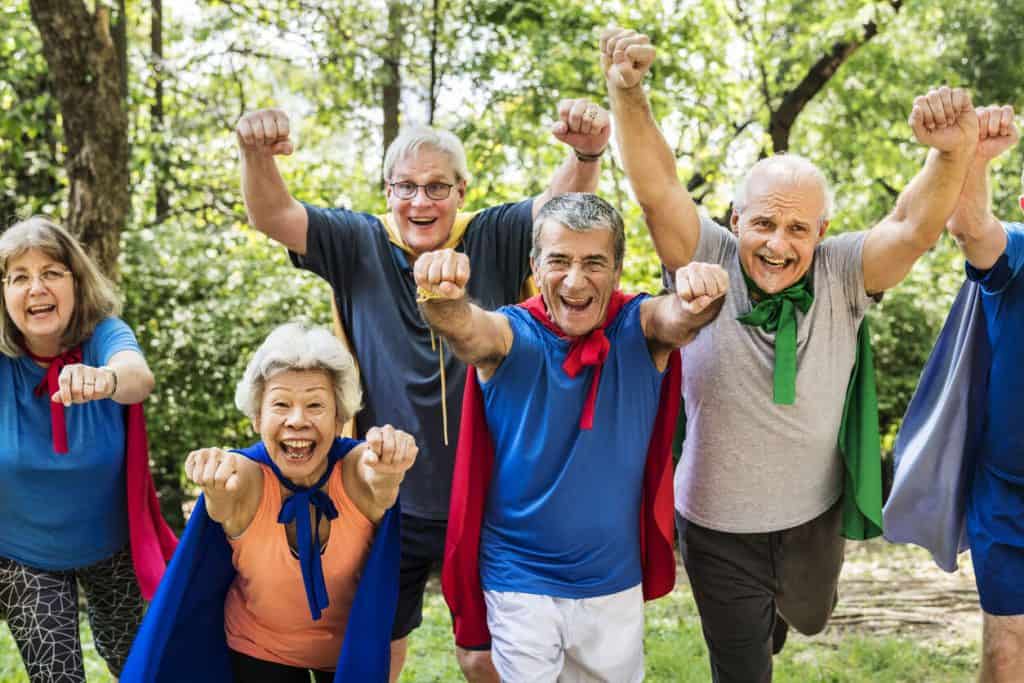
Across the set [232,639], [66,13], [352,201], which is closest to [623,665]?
[232,639]

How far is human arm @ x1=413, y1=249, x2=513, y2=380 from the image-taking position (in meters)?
2.89

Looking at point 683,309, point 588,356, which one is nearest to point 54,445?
point 588,356

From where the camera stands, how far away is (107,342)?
3.88m

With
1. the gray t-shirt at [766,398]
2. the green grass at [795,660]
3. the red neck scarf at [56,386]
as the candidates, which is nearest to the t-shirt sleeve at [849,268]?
the gray t-shirt at [766,398]

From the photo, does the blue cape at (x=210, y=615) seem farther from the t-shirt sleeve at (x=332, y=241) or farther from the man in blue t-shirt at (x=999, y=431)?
the man in blue t-shirt at (x=999, y=431)

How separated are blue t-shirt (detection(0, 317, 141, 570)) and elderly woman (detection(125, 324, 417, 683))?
2.13 ft

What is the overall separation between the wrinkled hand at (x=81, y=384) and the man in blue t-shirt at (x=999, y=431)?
9.30ft

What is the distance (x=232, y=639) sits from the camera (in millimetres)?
3496

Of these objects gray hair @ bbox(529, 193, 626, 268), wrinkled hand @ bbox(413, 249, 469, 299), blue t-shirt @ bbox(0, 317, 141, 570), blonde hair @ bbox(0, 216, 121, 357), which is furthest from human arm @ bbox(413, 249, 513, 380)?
blonde hair @ bbox(0, 216, 121, 357)

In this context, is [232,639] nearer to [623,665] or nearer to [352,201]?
[623,665]

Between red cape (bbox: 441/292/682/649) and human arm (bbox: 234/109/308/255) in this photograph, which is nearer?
red cape (bbox: 441/292/682/649)

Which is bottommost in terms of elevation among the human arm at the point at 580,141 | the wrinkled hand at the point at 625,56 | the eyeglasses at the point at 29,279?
the eyeglasses at the point at 29,279

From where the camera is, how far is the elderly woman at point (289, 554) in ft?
11.0

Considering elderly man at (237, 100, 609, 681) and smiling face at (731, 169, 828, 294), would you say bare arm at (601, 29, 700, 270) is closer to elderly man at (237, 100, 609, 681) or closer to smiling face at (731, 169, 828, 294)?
smiling face at (731, 169, 828, 294)
